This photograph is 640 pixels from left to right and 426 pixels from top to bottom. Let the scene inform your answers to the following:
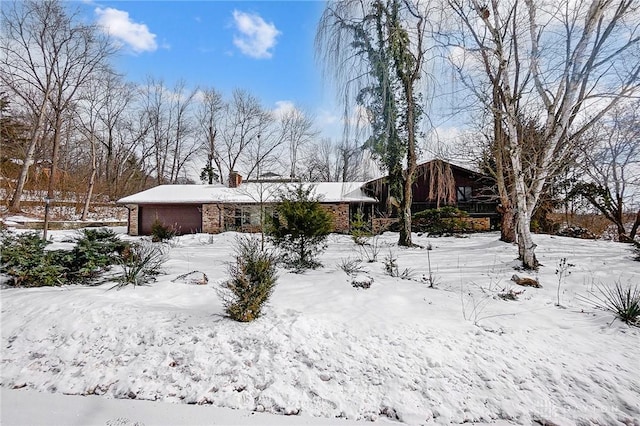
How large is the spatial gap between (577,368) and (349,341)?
2.43 metres

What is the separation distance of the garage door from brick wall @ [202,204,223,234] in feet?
2.25

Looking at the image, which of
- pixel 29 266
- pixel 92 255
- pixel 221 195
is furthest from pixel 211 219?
pixel 29 266

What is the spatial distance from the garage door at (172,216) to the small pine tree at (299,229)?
11880 mm

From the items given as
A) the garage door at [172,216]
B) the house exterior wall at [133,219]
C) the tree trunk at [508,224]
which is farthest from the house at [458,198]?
the house exterior wall at [133,219]

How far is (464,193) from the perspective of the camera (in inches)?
652

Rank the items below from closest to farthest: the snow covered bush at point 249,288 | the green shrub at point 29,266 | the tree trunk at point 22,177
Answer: the snow covered bush at point 249,288 → the green shrub at point 29,266 → the tree trunk at point 22,177

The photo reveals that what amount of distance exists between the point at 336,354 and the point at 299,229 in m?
3.48

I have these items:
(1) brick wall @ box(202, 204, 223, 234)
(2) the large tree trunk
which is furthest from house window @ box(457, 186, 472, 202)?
(1) brick wall @ box(202, 204, 223, 234)

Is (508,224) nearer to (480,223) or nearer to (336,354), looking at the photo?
(480,223)

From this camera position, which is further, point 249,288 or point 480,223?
point 480,223

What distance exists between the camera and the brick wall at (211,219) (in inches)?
642

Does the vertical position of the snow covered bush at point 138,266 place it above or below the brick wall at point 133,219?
below

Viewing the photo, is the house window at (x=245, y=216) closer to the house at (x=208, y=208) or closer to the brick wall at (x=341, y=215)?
the house at (x=208, y=208)

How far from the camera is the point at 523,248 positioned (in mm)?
6887
